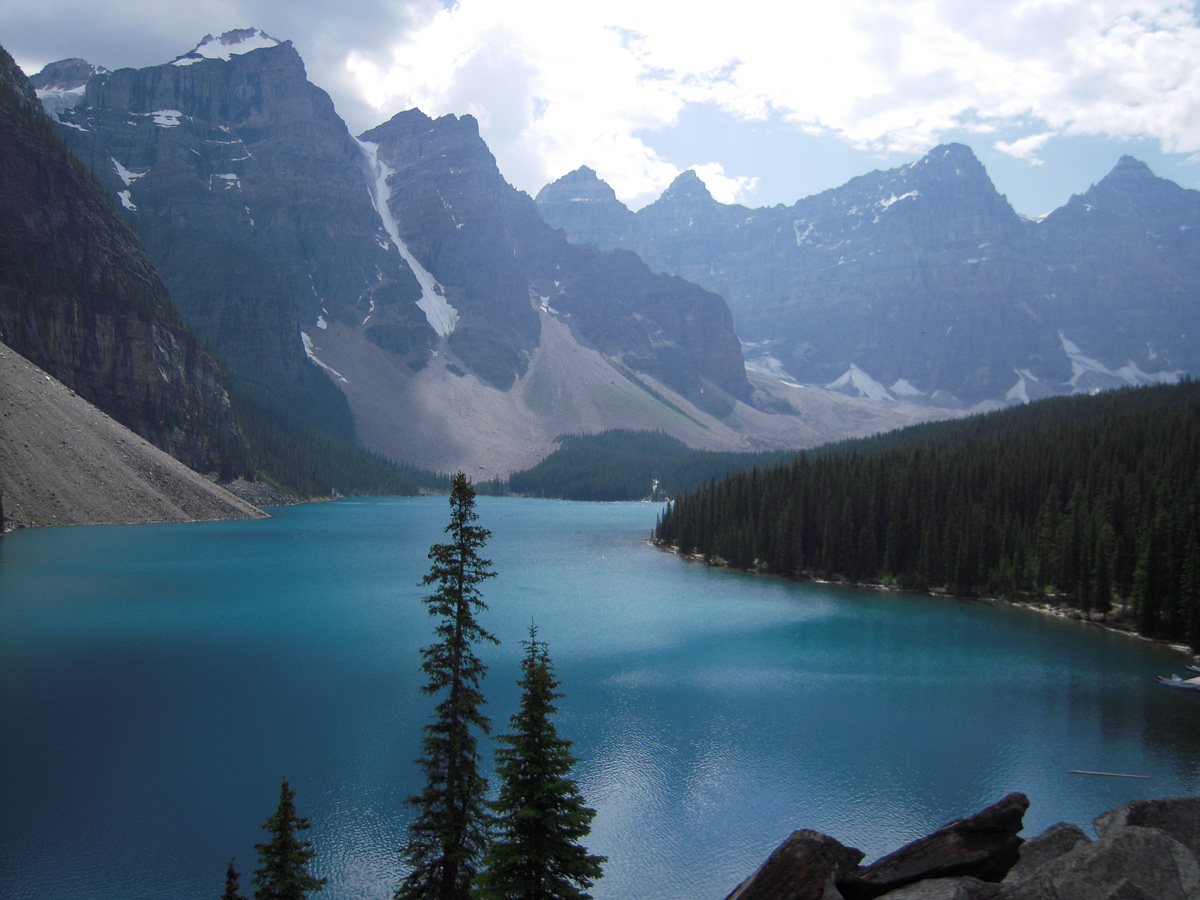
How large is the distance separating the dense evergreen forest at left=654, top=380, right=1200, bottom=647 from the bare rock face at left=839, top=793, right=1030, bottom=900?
43.6 m

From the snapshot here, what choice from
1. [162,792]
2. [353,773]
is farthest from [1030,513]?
[162,792]

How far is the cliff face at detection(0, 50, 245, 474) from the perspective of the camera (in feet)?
339

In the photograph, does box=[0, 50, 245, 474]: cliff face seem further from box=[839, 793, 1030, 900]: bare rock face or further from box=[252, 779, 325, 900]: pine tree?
box=[839, 793, 1030, 900]: bare rock face

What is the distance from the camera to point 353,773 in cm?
2378

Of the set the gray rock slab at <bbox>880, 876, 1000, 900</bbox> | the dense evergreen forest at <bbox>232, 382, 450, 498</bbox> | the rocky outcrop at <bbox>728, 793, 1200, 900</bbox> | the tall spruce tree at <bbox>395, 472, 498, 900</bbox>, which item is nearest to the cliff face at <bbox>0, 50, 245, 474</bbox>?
the dense evergreen forest at <bbox>232, 382, 450, 498</bbox>

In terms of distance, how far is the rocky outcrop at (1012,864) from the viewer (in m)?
7.91

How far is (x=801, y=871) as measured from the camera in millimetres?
9695

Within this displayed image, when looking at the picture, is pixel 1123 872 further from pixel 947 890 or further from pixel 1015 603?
pixel 1015 603

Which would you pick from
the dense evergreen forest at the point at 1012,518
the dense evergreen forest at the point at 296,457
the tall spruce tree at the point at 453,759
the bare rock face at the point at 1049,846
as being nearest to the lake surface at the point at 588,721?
the tall spruce tree at the point at 453,759

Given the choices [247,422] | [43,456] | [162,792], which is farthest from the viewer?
[247,422]

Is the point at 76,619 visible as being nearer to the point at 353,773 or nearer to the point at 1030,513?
the point at 353,773

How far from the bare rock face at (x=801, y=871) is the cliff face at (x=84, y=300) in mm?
118154

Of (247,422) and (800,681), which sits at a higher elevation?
(247,422)

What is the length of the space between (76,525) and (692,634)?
2658 inches
